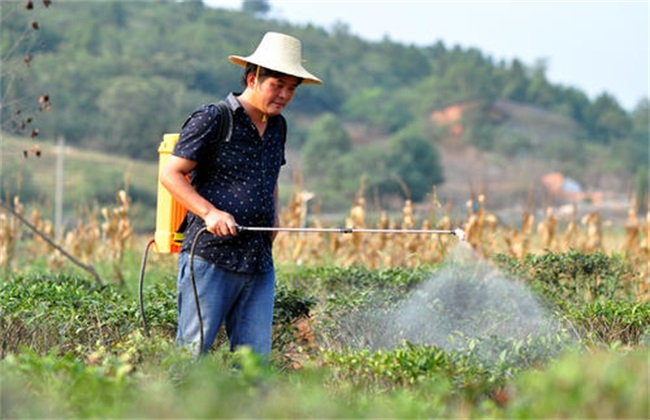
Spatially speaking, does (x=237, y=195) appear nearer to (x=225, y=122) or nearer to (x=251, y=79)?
(x=225, y=122)

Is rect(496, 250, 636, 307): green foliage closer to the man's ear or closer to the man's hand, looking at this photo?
the man's ear

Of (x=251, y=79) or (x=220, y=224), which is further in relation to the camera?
(x=251, y=79)

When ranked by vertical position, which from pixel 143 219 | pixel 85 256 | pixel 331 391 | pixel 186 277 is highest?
pixel 186 277

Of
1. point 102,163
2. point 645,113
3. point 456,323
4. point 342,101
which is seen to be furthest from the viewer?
point 645,113

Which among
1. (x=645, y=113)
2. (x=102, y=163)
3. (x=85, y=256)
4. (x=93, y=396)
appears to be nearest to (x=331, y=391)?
(x=93, y=396)

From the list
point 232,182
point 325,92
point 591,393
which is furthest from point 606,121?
point 591,393

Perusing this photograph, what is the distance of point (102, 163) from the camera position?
5406 cm

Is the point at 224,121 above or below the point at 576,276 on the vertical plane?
above

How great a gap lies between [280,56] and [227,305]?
1.09 metres

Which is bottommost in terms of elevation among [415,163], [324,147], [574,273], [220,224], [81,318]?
[415,163]

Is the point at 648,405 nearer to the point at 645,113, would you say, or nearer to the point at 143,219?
the point at 143,219

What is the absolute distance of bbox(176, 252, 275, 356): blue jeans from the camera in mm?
4957

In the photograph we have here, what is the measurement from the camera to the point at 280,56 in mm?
5031

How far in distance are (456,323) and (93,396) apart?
336 cm
